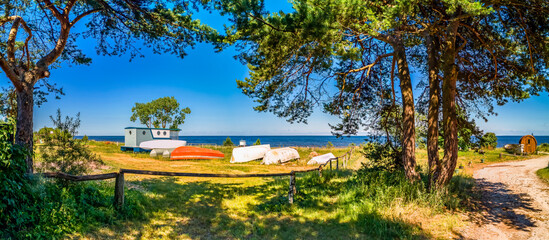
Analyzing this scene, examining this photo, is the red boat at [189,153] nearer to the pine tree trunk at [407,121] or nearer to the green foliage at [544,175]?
the pine tree trunk at [407,121]

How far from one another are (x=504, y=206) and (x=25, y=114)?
12323 mm

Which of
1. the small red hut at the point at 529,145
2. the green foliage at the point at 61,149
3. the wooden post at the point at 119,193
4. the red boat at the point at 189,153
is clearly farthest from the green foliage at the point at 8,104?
the small red hut at the point at 529,145

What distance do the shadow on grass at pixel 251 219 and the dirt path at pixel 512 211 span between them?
5.46ft

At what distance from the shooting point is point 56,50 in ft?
23.4

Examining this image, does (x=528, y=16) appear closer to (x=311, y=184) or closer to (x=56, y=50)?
(x=311, y=184)

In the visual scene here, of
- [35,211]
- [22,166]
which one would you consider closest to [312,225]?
[35,211]

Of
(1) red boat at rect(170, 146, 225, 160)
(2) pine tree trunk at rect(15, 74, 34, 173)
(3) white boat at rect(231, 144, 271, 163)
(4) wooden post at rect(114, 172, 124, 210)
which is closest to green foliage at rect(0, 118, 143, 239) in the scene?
(4) wooden post at rect(114, 172, 124, 210)

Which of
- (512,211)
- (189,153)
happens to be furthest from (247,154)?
(512,211)

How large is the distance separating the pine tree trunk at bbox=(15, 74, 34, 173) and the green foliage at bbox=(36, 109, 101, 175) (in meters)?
0.99

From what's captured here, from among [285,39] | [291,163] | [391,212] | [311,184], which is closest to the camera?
[391,212]

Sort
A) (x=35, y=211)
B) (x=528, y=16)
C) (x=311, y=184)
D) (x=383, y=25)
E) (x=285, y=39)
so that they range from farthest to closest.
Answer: (x=311, y=184)
(x=528, y=16)
(x=285, y=39)
(x=383, y=25)
(x=35, y=211)

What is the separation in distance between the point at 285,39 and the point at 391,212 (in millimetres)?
4512

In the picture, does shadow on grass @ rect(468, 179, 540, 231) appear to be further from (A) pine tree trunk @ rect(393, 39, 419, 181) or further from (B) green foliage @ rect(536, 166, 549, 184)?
(B) green foliage @ rect(536, 166, 549, 184)

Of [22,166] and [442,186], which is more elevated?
[22,166]
